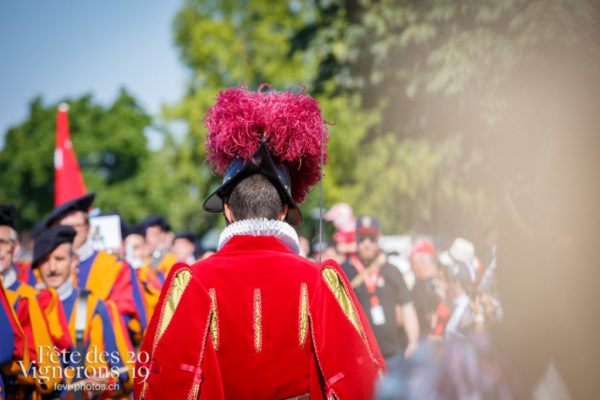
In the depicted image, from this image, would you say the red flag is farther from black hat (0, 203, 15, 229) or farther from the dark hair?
the dark hair

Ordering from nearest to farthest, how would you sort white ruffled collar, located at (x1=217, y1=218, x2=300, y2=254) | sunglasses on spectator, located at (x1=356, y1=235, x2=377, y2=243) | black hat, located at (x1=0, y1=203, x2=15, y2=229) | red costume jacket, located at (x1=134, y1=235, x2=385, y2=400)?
red costume jacket, located at (x1=134, y1=235, x2=385, y2=400) → white ruffled collar, located at (x1=217, y1=218, x2=300, y2=254) → black hat, located at (x1=0, y1=203, x2=15, y2=229) → sunglasses on spectator, located at (x1=356, y1=235, x2=377, y2=243)

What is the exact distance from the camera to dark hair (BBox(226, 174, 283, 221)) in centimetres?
254

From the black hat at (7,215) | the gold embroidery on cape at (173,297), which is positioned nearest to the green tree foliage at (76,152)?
the black hat at (7,215)

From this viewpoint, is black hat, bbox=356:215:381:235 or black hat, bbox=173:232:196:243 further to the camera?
black hat, bbox=173:232:196:243

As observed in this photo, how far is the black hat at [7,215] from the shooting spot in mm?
4891

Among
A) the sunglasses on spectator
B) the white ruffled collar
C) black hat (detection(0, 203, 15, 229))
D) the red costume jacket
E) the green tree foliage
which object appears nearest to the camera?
the red costume jacket

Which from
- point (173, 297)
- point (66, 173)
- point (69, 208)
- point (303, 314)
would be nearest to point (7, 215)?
point (69, 208)

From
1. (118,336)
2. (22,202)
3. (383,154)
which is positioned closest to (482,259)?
(118,336)

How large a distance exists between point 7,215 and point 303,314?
11.7ft

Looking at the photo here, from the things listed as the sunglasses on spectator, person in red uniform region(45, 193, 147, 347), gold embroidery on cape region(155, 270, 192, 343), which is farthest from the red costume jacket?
the sunglasses on spectator

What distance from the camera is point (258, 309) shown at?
2402 mm

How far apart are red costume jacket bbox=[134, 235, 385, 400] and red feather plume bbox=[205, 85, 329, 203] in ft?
1.43

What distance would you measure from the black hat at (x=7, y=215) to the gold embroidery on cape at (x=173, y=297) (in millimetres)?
3150

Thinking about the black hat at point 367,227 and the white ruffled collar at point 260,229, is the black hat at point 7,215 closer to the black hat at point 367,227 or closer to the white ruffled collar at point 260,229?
the white ruffled collar at point 260,229
